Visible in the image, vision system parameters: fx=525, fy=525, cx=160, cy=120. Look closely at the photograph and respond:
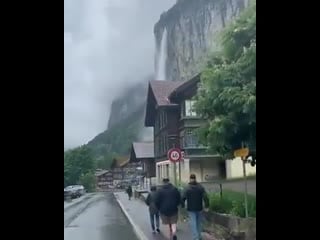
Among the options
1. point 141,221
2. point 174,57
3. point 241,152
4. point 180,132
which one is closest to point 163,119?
point 180,132

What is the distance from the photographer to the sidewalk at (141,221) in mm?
2684

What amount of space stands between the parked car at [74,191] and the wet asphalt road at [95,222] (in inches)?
1.9

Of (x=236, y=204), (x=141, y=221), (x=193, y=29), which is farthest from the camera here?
(x=193, y=29)

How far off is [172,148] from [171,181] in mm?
173

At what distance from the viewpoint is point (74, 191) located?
269cm

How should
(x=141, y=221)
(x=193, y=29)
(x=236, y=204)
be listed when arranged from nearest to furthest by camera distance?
(x=236, y=204) < (x=141, y=221) < (x=193, y=29)

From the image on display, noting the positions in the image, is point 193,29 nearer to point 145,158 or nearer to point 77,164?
point 145,158

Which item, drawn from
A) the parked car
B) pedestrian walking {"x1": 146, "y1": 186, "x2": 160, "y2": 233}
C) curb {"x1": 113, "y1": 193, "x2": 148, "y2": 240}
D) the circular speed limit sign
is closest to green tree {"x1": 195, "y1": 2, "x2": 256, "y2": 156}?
the circular speed limit sign

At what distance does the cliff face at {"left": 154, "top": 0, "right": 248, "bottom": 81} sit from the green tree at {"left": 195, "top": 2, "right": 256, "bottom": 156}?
0.18 ft

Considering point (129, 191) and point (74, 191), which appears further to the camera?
point (129, 191)

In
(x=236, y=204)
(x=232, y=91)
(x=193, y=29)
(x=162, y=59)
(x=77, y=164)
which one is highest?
(x=193, y=29)

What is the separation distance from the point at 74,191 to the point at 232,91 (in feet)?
3.17

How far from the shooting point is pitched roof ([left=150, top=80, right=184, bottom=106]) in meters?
2.77

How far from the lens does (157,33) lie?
9.11ft
